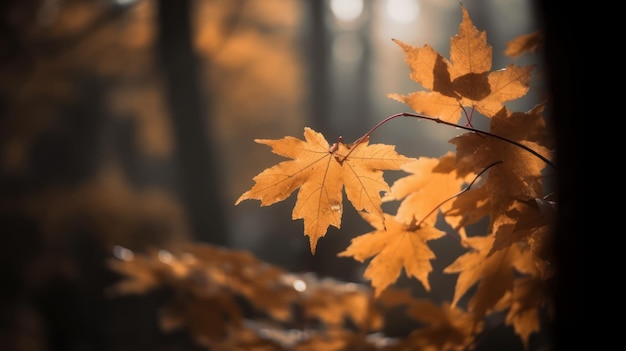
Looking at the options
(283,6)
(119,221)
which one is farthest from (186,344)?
(283,6)

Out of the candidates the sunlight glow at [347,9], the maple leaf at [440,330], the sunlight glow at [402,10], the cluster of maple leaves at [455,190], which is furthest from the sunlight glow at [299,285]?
the sunlight glow at [402,10]

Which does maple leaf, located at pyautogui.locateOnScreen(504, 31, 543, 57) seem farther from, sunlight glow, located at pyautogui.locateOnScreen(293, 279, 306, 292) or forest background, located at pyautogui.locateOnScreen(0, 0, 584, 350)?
forest background, located at pyautogui.locateOnScreen(0, 0, 584, 350)

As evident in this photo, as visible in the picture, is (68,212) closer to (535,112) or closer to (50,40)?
(50,40)

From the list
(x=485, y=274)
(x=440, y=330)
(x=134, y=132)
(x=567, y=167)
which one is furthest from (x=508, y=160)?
(x=134, y=132)

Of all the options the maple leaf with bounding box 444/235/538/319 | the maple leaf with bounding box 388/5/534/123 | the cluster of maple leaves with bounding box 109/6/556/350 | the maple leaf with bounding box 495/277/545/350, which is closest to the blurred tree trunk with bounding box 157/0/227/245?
the cluster of maple leaves with bounding box 109/6/556/350

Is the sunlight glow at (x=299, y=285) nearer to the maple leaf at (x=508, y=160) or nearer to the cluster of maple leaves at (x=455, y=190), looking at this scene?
the cluster of maple leaves at (x=455, y=190)

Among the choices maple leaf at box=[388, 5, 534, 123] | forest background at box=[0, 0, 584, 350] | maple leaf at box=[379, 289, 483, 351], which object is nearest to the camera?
maple leaf at box=[388, 5, 534, 123]
